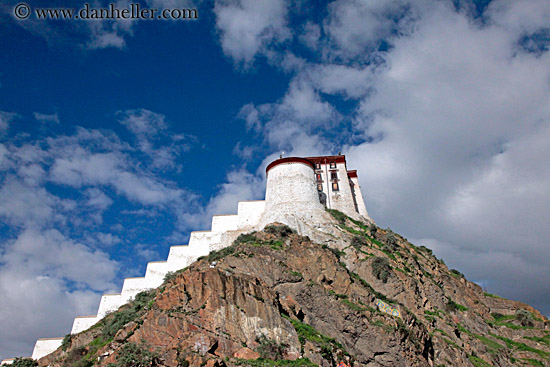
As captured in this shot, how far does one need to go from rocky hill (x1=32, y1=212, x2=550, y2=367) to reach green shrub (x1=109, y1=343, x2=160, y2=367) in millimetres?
46

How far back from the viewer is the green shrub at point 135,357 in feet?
59.9

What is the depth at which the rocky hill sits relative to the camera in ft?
66.4

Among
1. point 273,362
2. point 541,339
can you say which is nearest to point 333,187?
point 541,339

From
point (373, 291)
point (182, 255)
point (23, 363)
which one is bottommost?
point (23, 363)

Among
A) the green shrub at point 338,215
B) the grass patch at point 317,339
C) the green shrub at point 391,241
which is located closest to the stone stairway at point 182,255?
the green shrub at point 338,215

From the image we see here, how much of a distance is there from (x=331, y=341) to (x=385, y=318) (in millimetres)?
4160

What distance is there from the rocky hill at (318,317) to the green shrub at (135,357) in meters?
0.05

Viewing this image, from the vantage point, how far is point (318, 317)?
2548 centimetres

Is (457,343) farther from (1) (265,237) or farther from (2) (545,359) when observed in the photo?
(1) (265,237)

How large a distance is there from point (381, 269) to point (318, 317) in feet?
29.0

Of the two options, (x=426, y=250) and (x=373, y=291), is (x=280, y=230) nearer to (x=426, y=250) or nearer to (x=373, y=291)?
(x=373, y=291)

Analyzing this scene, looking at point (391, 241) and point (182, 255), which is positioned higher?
point (182, 255)

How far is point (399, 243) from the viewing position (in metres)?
40.8

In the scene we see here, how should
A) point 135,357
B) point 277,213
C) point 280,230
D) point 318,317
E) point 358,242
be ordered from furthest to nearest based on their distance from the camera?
point 277,213 < point 358,242 < point 280,230 < point 318,317 < point 135,357
